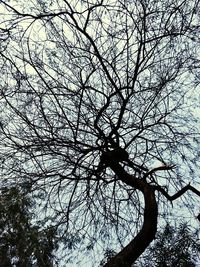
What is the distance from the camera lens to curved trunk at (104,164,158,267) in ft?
11.6

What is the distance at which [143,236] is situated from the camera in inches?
146

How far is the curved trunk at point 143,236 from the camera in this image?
3543mm

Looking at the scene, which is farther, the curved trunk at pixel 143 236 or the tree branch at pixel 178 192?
the tree branch at pixel 178 192

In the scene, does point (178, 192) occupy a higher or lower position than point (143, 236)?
higher

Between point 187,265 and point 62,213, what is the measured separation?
152 cm

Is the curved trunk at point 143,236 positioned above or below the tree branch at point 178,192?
below

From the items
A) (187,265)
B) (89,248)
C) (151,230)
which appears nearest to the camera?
(151,230)

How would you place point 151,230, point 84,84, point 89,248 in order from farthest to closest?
point 89,248, point 84,84, point 151,230

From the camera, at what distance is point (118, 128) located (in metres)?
4.80

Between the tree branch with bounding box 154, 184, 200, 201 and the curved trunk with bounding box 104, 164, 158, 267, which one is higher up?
the tree branch with bounding box 154, 184, 200, 201

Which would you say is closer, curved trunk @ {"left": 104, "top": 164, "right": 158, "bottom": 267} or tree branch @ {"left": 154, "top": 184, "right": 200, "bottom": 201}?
curved trunk @ {"left": 104, "top": 164, "right": 158, "bottom": 267}

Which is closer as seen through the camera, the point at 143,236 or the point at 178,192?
the point at 143,236

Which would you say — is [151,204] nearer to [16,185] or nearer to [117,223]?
[117,223]

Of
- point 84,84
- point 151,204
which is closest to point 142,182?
point 151,204
